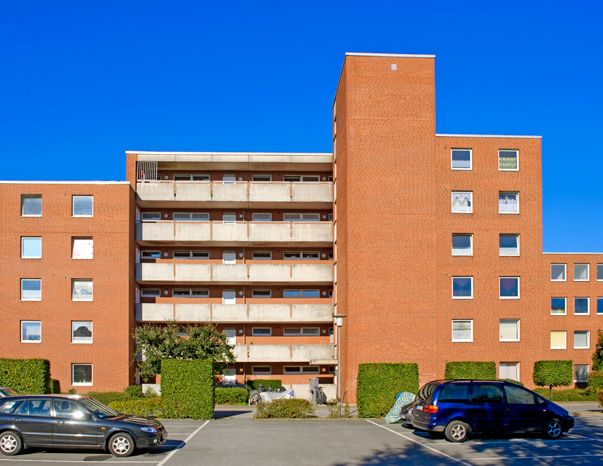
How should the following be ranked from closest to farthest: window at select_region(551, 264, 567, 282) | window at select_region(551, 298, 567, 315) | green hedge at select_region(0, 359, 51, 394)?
green hedge at select_region(0, 359, 51, 394) < window at select_region(551, 298, 567, 315) < window at select_region(551, 264, 567, 282)

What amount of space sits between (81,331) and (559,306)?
33.9 m

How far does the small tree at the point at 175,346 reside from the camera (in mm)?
38500

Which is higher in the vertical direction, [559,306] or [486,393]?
[559,306]

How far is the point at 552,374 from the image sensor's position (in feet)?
125

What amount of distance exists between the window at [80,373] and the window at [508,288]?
23.7 meters

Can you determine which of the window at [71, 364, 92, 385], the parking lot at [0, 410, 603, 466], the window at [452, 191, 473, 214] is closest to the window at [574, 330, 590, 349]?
the window at [452, 191, 473, 214]

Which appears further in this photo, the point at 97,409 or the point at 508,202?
the point at 508,202

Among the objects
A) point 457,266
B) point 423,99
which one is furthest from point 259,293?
point 423,99

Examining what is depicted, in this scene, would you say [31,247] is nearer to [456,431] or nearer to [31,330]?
[31,330]

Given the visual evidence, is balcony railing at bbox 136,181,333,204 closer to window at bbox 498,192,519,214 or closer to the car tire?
window at bbox 498,192,519,214

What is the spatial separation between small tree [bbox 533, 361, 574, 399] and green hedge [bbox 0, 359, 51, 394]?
25.3 meters

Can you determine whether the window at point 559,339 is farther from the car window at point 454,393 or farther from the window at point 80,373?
the car window at point 454,393

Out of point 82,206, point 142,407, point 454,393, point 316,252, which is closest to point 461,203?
point 316,252

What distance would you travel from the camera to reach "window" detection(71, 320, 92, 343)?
4112 cm
